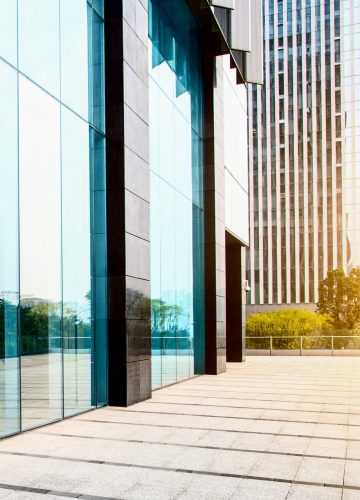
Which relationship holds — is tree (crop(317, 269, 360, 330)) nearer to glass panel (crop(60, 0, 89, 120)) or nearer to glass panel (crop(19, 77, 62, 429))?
glass panel (crop(60, 0, 89, 120))

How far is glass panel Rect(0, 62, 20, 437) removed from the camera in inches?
358

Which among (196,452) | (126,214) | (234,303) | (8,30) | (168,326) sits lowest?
(196,452)

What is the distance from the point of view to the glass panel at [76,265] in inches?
437

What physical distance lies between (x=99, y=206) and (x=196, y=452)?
6.02 meters

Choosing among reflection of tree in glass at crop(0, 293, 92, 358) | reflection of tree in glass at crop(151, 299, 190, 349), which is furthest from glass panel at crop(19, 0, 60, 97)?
reflection of tree in glass at crop(151, 299, 190, 349)

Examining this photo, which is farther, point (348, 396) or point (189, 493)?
point (348, 396)

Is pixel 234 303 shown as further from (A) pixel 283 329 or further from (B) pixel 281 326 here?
(B) pixel 281 326

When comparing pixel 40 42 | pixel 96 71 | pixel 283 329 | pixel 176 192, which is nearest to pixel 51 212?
pixel 40 42

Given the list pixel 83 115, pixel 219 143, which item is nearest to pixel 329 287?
pixel 219 143

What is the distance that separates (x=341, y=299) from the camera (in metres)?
49.2

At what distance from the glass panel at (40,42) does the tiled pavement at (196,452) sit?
5.99m

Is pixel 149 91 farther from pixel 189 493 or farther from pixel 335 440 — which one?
pixel 189 493

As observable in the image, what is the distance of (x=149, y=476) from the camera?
22.4 feet

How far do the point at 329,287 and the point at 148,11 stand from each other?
38.0 metres
